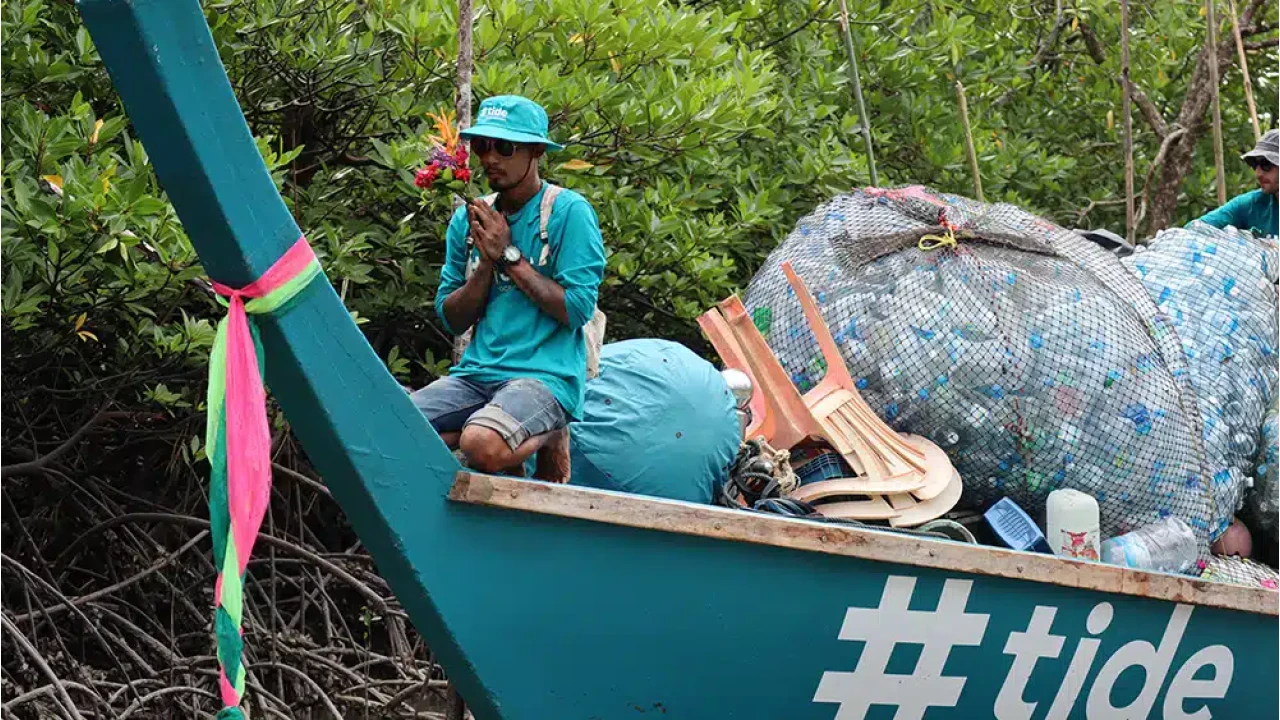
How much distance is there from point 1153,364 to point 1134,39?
4.33 metres

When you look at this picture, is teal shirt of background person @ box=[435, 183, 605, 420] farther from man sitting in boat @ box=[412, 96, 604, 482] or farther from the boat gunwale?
the boat gunwale

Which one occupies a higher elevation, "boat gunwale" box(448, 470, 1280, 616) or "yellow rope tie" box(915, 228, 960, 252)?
"yellow rope tie" box(915, 228, 960, 252)

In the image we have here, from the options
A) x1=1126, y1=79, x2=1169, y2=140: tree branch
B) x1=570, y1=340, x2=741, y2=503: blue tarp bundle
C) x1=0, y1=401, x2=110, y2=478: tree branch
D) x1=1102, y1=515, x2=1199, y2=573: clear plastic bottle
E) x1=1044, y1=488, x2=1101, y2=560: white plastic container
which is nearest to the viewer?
x1=570, y1=340, x2=741, y2=503: blue tarp bundle

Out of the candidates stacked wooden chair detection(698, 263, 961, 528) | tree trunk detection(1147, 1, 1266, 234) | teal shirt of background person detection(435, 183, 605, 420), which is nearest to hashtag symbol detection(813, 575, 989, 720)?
stacked wooden chair detection(698, 263, 961, 528)

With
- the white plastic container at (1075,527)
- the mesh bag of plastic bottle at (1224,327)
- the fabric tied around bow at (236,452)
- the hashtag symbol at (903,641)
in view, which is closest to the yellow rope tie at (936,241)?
the mesh bag of plastic bottle at (1224,327)

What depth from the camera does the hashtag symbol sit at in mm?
3615

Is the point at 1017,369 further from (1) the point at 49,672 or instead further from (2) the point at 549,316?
(1) the point at 49,672

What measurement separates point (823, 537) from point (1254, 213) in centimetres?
225

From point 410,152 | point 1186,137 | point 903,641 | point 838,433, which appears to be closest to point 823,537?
point 903,641

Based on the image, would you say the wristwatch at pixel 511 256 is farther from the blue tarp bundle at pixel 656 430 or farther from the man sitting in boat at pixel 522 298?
the blue tarp bundle at pixel 656 430

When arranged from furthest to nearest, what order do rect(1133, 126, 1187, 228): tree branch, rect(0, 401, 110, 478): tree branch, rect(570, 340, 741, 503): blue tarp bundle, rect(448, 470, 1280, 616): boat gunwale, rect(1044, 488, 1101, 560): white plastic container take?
rect(1133, 126, 1187, 228): tree branch
rect(0, 401, 110, 478): tree branch
rect(1044, 488, 1101, 560): white plastic container
rect(570, 340, 741, 503): blue tarp bundle
rect(448, 470, 1280, 616): boat gunwale

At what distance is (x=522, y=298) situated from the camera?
3.57 meters

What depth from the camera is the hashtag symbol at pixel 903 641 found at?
3.62m

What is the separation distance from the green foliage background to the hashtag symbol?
184cm
